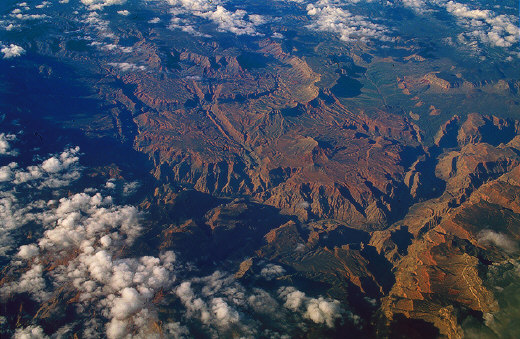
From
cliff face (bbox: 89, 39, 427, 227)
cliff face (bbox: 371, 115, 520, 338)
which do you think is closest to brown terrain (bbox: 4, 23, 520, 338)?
cliff face (bbox: 371, 115, 520, 338)

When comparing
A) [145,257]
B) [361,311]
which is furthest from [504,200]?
[145,257]

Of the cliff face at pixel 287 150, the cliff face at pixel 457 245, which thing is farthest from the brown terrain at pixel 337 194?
the cliff face at pixel 287 150

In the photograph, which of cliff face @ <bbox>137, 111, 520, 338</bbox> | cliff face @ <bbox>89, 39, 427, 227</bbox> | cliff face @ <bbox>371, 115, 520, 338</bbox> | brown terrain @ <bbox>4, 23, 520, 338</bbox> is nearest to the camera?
cliff face @ <bbox>371, 115, 520, 338</bbox>

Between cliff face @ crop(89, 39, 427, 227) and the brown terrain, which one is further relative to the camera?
cliff face @ crop(89, 39, 427, 227)

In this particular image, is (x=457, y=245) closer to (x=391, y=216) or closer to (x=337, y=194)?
(x=391, y=216)

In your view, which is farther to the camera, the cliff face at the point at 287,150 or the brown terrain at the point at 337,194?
the cliff face at the point at 287,150

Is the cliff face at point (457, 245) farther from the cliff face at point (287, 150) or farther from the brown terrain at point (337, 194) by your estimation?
the cliff face at point (287, 150)

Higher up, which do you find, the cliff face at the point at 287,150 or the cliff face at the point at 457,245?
the cliff face at the point at 457,245

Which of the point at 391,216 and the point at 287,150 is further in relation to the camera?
the point at 287,150

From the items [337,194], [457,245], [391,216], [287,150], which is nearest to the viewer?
[457,245]

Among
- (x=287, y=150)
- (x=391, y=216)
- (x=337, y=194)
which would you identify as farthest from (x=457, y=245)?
(x=287, y=150)

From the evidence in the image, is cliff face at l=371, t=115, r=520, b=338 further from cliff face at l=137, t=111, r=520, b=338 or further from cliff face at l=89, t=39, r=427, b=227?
cliff face at l=89, t=39, r=427, b=227
